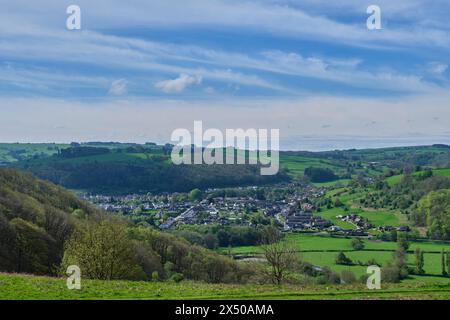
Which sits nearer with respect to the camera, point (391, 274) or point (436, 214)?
point (391, 274)

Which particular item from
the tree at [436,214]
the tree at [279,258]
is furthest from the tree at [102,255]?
the tree at [436,214]

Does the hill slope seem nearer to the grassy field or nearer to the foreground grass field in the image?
the foreground grass field

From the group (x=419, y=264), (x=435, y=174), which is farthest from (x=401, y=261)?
(x=435, y=174)

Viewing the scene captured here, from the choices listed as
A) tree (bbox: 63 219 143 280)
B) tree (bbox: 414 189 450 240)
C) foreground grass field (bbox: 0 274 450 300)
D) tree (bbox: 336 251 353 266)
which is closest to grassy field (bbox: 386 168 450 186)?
tree (bbox: 414 189 450 240)

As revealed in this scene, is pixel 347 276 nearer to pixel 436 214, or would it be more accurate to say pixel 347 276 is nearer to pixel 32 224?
pixel 32 224

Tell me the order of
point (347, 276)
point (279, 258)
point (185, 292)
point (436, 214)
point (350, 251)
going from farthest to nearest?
point (436, 214) → point (350, 251) → point (347, 276) → point (279, 258) → point (185, 292)

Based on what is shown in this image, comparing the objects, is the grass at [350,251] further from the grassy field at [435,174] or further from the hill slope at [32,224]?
the grassy field at [435,174]

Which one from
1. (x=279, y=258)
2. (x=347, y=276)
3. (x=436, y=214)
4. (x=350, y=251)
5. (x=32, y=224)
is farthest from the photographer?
(x=436, y=214)
